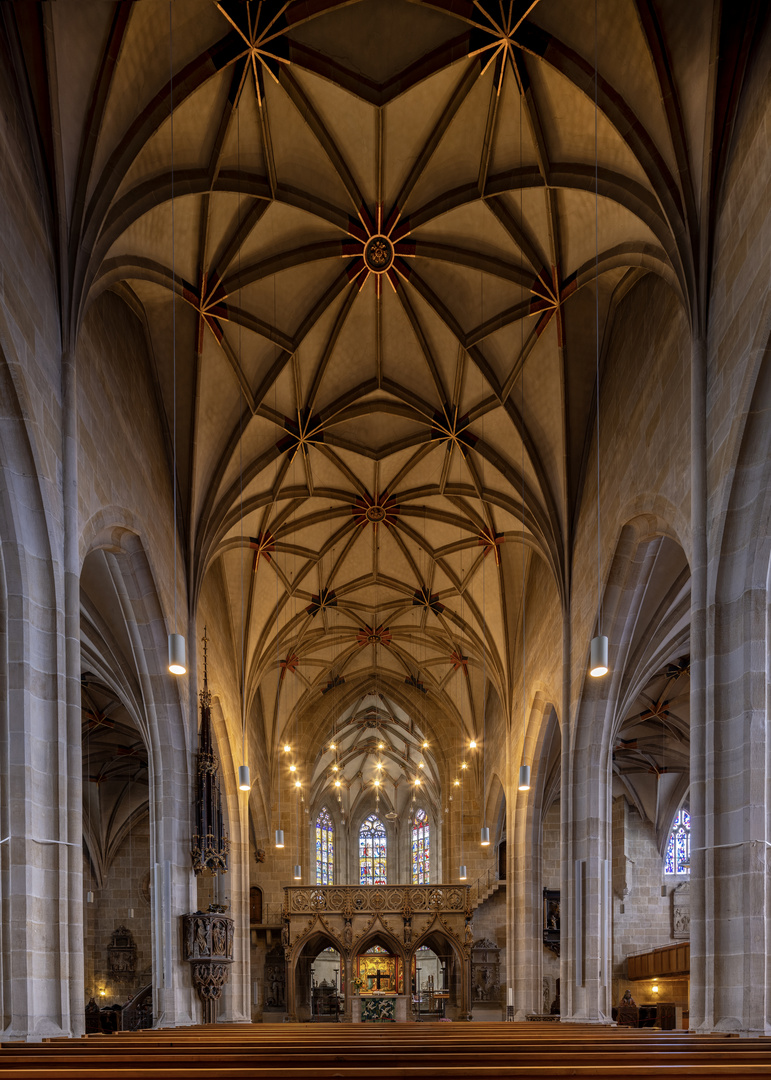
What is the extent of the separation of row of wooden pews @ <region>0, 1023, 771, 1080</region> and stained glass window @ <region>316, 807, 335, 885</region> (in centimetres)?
3604

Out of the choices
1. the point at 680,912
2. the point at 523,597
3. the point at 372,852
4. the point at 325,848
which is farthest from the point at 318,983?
the point at 523,597

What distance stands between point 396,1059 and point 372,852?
1610 inches

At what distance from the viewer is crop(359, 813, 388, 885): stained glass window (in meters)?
44.4

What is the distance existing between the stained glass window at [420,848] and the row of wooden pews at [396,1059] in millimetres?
36016

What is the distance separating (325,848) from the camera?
43.8 m

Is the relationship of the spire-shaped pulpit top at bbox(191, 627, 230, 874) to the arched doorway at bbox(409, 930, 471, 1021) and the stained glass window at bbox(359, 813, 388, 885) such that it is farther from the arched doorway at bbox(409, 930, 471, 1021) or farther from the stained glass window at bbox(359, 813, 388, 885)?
the stained glass window at bbox(359, 813, 388, 885)

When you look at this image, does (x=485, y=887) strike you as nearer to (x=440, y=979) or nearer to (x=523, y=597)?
(x=440, y=979)

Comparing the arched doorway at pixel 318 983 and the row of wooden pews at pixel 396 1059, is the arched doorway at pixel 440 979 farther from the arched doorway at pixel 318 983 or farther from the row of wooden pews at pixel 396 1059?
the row of wooden pews at pixel 396 1059

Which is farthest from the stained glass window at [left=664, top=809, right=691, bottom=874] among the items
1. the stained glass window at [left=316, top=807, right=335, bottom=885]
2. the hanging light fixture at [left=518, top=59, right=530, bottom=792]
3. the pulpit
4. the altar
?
the pulpit

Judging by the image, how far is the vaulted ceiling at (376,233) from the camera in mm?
11844

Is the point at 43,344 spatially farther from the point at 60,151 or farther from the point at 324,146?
the point at 324,146

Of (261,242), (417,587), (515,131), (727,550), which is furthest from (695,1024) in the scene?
(417,587)

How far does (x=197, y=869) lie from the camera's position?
18688 millimetres

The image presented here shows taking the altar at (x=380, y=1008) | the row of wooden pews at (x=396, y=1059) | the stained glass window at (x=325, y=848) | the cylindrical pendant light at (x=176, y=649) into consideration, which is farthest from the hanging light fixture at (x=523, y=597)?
the stained glass window at (x=325, y=848)
